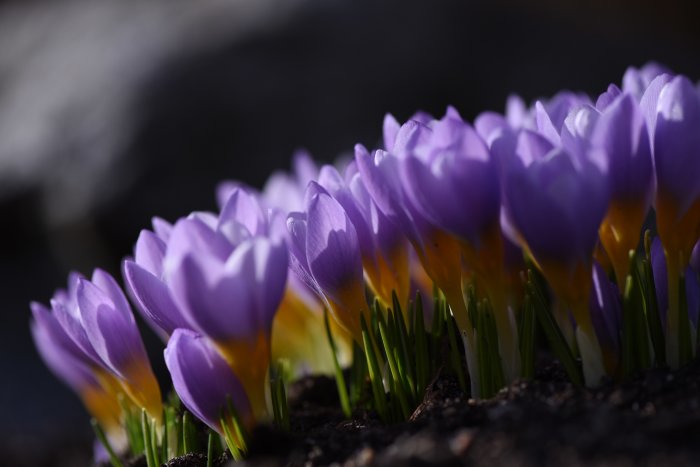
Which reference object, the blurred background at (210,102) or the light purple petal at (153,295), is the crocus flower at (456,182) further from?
the blurred background at (210,102)

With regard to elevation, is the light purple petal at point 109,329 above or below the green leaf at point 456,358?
above

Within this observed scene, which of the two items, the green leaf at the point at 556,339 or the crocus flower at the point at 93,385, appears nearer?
the green leaf at the point at 556,339

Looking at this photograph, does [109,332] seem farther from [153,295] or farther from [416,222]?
[416,222]

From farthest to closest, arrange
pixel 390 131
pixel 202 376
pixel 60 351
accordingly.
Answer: pixel 60 351 < pixel 390 131 < pixel 202 376

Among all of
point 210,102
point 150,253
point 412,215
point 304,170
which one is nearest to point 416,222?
point 412,215

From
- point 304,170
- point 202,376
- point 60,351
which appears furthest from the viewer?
point 304,170

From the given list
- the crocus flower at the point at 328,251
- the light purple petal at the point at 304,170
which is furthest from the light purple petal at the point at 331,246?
the light purple petal at the point at 304,170
